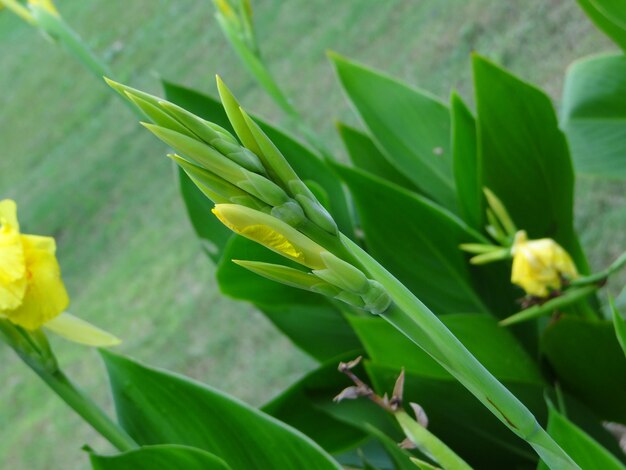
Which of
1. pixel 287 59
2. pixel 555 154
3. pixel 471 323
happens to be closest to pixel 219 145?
pixel 471 323

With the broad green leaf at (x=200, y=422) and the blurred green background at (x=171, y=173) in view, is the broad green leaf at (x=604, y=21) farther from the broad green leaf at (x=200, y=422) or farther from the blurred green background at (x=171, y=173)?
the blurred green background at (x=171, y=173)

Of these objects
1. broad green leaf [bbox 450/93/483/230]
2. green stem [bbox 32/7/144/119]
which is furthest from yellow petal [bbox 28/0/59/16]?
broad green leaf [bbox 450/93/483/230]

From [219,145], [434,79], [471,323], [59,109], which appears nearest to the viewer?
[219,145]

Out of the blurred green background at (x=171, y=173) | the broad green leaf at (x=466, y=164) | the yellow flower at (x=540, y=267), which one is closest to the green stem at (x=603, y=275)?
the yellow flower at (x=540, y=267)

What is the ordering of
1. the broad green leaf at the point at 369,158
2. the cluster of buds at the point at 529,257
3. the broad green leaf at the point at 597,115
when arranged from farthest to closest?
the broad green leaf at the point at 369,158, the broad green leaf at the point at 597,115, the cluster of buds at the point at 529,257

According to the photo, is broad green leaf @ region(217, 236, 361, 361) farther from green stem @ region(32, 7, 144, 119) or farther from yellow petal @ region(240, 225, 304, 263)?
yellow petal @ region(240, 225, 304, 263)

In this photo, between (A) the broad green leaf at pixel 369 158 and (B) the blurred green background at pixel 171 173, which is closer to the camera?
(A) the broad green leaf at pixel 369 158

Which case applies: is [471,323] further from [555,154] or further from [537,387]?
[555,154]
